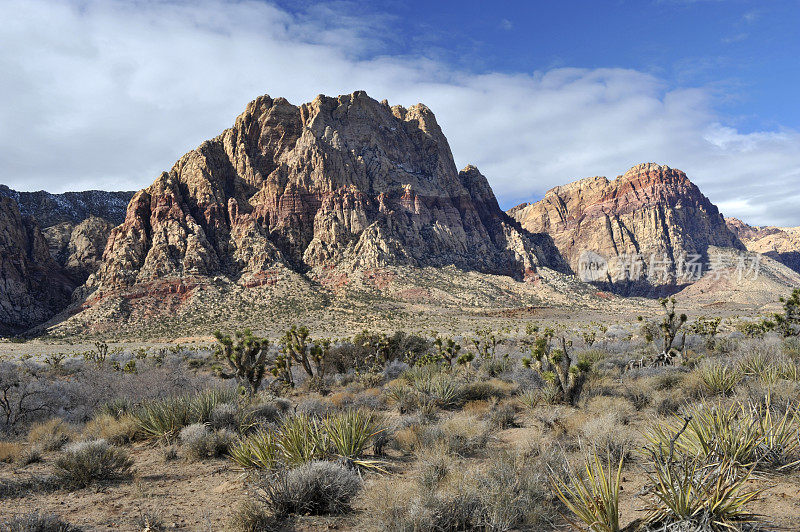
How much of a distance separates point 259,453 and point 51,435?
588 cm

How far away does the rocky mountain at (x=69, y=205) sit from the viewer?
110875mm

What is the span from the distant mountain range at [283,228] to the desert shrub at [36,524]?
72.6 meters

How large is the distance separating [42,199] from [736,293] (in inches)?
7793

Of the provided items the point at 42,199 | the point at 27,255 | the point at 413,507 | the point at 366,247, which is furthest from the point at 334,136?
the point at 413,507

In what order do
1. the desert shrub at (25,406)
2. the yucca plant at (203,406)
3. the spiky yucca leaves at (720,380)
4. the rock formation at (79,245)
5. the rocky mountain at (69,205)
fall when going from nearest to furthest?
the yucca plant at (203,406) < the spiky yucca leaves at (720,380) < the desert shrub at (25,406) < the rock formation at (79,245) < the rocky mountain at (69,205)

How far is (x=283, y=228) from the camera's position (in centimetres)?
9756

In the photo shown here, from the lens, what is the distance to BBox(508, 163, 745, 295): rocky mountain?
156 metres

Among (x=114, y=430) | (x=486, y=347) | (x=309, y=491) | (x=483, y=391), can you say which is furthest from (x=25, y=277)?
(x=309, y=491)

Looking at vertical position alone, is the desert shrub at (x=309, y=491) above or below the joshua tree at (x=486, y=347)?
above

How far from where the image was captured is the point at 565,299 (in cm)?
9600

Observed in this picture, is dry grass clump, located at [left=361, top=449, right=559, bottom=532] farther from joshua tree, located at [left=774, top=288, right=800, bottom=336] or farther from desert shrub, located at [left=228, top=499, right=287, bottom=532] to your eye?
joshua tree, located at [left=774, top=288, right=800, bottom=336]

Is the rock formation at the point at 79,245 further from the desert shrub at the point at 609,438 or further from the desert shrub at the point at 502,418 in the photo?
the desert shrub at the point at 609,438

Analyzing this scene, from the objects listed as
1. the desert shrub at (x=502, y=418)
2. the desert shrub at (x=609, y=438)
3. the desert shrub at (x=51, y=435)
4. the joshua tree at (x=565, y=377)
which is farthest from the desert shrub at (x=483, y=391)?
the desert shrub at (x=51, y=435)

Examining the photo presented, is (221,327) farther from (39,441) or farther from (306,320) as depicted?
(39,441)
